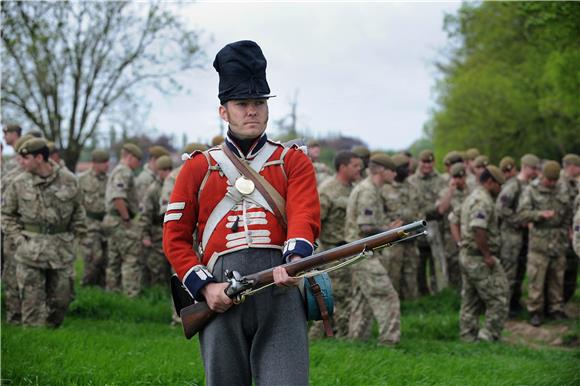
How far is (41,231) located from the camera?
10695 millimetres

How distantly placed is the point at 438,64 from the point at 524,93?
983 cm

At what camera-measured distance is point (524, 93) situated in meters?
40.2

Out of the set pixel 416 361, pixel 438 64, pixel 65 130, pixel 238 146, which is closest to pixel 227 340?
pixel 238 146

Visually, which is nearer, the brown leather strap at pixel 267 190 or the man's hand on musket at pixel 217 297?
the man's hand on musket at pixel 217 297

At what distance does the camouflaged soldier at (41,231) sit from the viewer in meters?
10.6

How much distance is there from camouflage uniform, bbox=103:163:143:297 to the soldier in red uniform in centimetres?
1049

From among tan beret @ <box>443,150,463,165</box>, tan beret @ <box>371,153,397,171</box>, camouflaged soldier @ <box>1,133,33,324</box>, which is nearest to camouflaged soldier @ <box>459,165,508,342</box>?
tan beret @ <box>371,153,397,171</box>

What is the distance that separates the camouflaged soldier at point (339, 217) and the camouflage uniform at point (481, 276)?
1624mm

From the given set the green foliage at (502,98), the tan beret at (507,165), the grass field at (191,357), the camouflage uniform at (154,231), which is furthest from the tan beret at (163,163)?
the green foliage at (502,98)

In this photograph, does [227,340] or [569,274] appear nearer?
[227,340]

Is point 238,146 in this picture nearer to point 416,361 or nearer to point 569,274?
point 416,361

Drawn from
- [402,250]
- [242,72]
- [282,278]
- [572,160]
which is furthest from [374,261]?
[282,278]

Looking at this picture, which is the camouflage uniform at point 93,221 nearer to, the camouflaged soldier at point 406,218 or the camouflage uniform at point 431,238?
the camouflaged soldier at point 406,218

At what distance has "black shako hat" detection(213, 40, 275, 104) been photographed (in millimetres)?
4961
